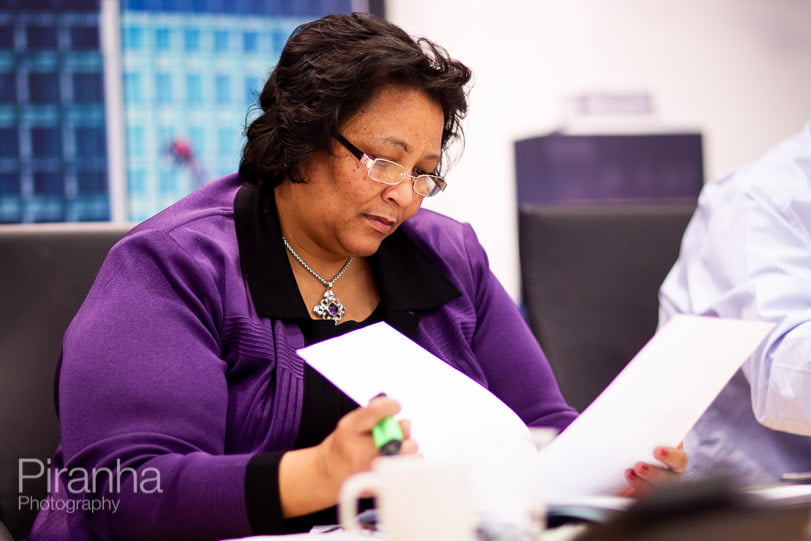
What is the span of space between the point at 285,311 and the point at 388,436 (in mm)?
420

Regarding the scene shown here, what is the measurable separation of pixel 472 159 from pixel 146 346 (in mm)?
2931

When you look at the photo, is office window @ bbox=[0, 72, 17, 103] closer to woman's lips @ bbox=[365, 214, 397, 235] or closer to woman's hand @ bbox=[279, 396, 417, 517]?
woman's lips @ bbox=[365, 214, 397, 235]

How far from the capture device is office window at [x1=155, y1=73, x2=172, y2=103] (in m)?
3.66

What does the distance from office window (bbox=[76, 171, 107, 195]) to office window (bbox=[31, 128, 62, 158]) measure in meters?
0.16

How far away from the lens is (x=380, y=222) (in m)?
1.11

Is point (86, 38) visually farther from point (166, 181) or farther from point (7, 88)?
point (166, 181)

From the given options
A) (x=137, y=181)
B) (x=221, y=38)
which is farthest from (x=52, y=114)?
(x=221, y=38)

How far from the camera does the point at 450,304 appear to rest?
1.21 metres

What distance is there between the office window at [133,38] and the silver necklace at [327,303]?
2.89m

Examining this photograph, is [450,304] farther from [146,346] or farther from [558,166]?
[558,166]

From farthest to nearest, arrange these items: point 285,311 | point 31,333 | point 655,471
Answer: point 31,333, point 285,311, point 655,471

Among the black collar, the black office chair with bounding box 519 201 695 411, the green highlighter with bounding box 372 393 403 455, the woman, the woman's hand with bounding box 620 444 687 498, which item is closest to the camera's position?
the green highlighter with bounding box 372 393 403 455

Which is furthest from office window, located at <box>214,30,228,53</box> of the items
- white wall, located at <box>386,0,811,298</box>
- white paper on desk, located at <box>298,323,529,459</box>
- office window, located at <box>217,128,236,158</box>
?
white paper on desk, located at <box>298,323,529,459</box>

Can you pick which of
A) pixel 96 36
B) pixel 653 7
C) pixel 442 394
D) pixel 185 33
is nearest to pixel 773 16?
pixel 653 7
